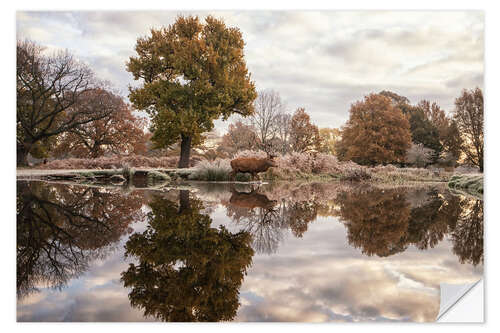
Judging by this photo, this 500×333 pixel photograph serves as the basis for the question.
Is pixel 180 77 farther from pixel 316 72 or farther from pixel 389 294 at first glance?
pixel 389 294

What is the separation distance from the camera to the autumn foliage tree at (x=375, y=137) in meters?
12.2

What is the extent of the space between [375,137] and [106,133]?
10177mm

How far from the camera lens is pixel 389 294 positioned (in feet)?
4.70

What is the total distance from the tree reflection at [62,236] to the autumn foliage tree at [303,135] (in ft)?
28.8

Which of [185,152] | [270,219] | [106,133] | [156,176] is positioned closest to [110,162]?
[106,133]

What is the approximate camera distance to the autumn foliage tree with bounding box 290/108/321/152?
11562 mm

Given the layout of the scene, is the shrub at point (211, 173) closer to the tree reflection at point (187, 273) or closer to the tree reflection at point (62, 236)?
the tree reflection at point (62, 236)

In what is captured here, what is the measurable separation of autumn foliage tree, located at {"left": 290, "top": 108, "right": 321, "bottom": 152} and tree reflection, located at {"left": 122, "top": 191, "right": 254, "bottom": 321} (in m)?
9.39

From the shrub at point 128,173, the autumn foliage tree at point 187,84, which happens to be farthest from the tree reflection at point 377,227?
the autumn foliage tree at point 187,84

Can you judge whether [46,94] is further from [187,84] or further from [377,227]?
[377,227]

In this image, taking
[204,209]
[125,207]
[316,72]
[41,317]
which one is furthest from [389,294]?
[316,72]

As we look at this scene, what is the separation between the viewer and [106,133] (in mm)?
8109
